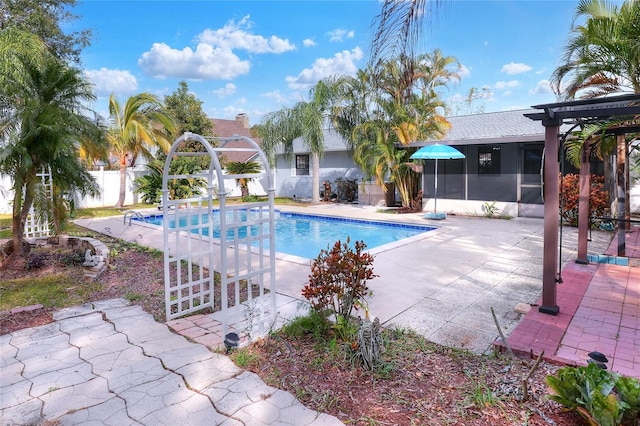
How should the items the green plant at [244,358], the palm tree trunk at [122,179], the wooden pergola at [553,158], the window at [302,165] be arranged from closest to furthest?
the green plant at [244,358]
the wooden pergola at [553,158]
the palm tree trunk at [122,179]
the window at [302,165]

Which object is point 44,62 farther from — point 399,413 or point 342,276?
point 399,413

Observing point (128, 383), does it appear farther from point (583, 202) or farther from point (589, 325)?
point (583, 202)

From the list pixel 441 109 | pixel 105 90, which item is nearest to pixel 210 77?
pixel 105 90

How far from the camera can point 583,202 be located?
6.45 m

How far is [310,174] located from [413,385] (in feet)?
59.2

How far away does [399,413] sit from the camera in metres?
2.68

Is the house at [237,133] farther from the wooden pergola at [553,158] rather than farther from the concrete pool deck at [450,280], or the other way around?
the wooden pergola at [553,158]

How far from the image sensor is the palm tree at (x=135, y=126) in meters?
15.1

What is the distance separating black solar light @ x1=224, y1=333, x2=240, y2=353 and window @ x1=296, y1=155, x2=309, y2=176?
17.6 metres

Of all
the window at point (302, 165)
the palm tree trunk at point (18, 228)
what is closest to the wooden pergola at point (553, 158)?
the palm tree trunk at point (18, 228)

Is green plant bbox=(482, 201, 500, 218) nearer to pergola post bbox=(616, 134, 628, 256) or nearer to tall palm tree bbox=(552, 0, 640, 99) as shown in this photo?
tall palm tree bbox=(552, 0, 640, 99)

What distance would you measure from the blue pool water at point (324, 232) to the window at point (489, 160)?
373 cm

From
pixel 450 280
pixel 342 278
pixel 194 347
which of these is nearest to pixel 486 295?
pixel 450 280

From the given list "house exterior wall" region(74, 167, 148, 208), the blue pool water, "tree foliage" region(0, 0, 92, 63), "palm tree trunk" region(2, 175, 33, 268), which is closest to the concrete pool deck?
the blue pool water
